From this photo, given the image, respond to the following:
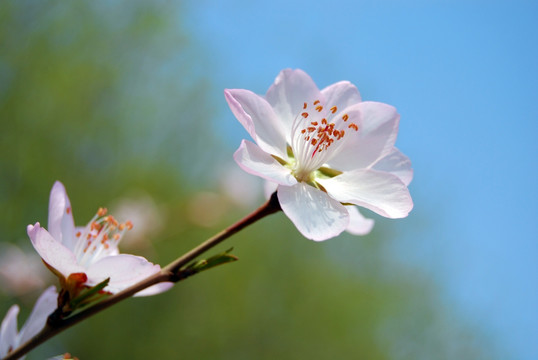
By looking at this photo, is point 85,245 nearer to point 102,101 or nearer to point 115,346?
point 102,101

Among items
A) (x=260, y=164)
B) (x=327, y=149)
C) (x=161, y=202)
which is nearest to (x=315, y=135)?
(x=327, y=149)

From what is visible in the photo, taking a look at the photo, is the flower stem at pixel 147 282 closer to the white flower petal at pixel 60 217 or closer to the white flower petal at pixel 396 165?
the white flower petal at pixel 60 217

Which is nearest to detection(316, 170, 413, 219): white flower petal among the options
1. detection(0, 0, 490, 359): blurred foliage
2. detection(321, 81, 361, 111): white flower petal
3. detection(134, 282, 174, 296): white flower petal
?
detection(321, 81, 361, 111): white flower petal

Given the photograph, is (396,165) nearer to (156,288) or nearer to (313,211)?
(313,211)

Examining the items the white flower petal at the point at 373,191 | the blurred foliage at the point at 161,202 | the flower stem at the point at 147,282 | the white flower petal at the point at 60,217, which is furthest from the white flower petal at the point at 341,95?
the blurred foliage at the point at 161,202

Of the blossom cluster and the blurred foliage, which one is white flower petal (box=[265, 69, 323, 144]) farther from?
the blurred foliage
